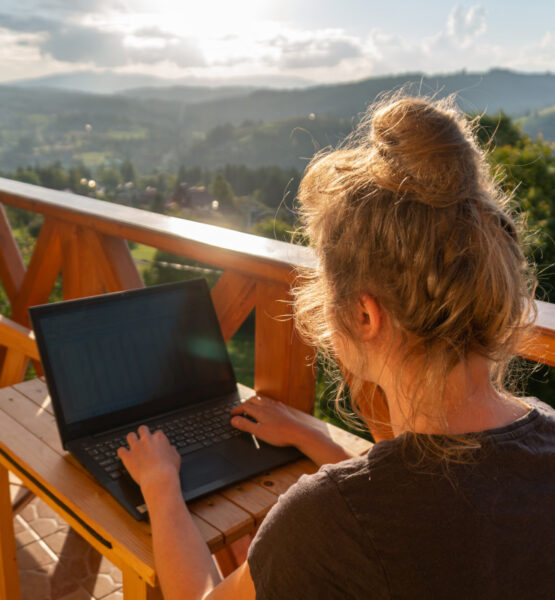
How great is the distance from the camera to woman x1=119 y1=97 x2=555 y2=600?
677 millimetres

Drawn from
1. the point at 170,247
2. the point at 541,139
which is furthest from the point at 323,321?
the point at 541,139

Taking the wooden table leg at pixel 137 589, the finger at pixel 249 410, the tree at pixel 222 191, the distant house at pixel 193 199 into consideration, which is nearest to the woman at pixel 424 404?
the wooden table leg at pixel 137 589

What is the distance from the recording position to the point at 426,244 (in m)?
0.71

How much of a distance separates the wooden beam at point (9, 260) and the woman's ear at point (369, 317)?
2.39 m

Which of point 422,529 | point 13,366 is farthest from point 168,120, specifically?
point 422,529

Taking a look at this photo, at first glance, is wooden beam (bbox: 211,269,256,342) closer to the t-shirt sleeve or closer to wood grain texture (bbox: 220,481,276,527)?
wood grain texture (bbox: 220,481,276,527)

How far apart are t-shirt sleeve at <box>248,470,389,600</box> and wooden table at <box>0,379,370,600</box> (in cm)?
35

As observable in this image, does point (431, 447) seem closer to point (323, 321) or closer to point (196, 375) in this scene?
point (323, 321)

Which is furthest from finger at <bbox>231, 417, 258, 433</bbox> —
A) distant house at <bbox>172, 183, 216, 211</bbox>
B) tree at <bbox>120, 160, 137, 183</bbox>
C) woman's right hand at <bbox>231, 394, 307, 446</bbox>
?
tree at <bbox>120, 160, 137, 183</bbox>

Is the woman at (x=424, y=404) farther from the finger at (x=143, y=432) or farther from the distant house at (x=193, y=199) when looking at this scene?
the distant house at (x=193, y=199)

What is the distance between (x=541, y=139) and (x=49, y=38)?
29239 millimetres

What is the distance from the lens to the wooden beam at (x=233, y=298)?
173cm

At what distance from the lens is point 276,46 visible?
31797 millimetres

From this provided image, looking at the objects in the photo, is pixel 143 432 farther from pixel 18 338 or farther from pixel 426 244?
pixel 18 338
